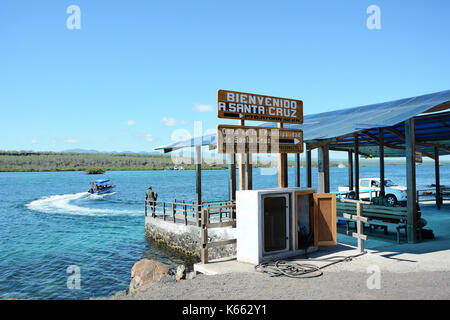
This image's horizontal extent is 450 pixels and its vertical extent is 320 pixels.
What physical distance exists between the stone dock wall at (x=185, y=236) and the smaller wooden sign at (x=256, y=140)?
17.6ft

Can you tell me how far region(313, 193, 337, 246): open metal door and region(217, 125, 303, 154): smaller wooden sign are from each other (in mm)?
1495

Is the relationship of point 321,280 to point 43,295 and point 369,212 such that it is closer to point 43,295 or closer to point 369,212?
point 369,212

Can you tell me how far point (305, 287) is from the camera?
6008 mm

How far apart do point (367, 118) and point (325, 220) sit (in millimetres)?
5129

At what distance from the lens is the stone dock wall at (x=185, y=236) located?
45.7ft

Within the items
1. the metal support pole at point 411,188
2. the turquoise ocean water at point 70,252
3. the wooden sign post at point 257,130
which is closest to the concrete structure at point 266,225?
the wooden sign post at point 257,130

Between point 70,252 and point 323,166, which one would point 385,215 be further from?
point 70,252

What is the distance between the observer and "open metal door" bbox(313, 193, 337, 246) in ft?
28.5

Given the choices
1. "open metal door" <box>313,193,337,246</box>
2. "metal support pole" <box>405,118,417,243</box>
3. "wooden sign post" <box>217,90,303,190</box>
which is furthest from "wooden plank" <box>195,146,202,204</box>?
"metal support pole" <box>405,118,417,243</box>

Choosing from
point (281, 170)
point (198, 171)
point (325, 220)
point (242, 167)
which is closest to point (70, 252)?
point (198, 171)

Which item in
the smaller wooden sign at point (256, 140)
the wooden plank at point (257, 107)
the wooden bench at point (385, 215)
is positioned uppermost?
the wooden plank at point (257, 107)

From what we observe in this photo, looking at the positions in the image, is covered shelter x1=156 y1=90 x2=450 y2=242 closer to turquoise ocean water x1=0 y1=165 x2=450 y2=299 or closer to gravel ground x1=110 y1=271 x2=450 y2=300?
gravel ground x1=110 y1=271 x2=450 y2=300

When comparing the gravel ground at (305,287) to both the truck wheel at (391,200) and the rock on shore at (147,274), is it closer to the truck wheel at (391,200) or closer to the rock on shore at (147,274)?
the rock on shore at (147,274)

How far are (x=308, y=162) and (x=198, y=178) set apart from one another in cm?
519
